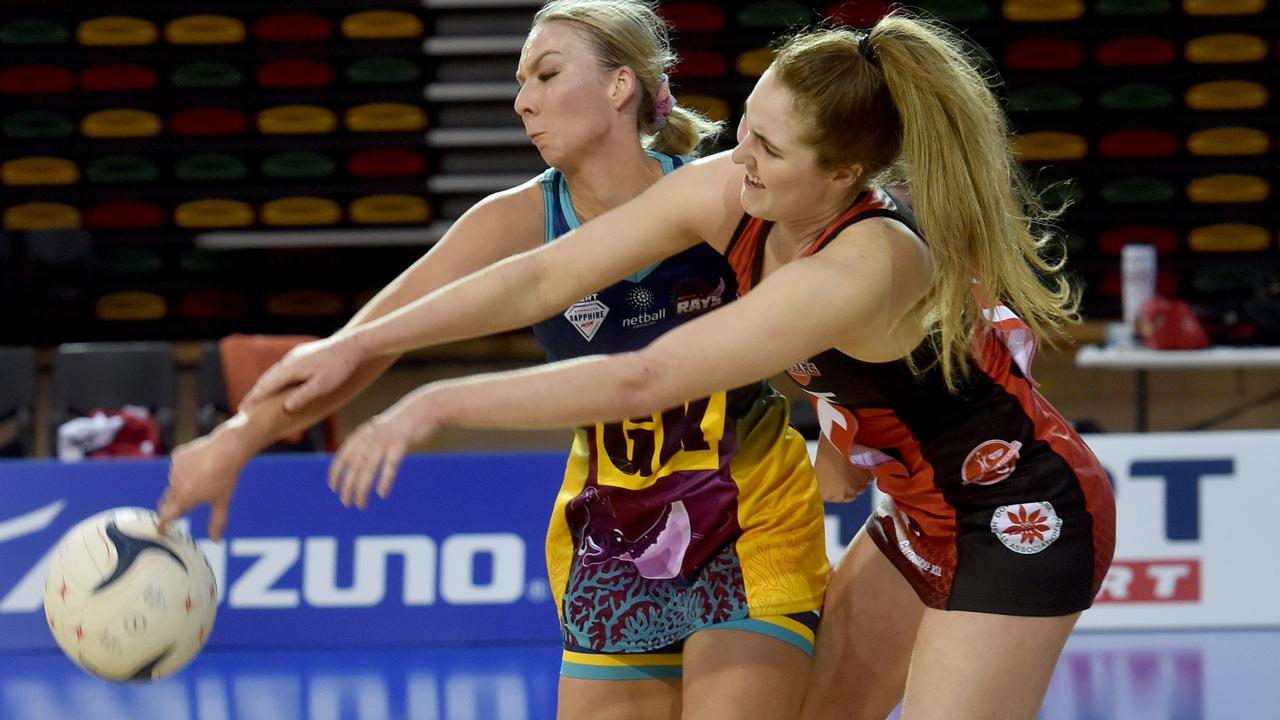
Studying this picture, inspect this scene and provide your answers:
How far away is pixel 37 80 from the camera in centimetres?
973

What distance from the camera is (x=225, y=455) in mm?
1849

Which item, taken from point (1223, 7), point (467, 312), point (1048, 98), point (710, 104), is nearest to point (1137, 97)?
point (1048, 98)

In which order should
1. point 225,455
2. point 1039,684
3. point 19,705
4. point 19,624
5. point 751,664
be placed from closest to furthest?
point 225,455 → point 1039,684 → point 751,664 → point 19,705 → point 19,624

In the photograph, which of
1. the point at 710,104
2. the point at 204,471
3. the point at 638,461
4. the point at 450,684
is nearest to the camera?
the point at 204,471

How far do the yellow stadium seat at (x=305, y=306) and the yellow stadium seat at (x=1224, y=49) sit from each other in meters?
6.09

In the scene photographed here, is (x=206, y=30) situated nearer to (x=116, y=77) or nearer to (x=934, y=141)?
(x=116, y=77)

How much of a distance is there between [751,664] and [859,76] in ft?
2.97

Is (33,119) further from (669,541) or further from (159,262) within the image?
(669,541)

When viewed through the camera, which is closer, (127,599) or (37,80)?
(127,599)

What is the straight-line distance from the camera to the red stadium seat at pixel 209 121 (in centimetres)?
972

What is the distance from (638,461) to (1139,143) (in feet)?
27.1

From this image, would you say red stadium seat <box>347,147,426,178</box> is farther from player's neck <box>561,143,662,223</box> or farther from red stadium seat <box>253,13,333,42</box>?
player's neck <box>561,143,662,223</box>

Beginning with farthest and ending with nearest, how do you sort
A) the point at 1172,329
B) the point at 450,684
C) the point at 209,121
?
the point at 209,121
the point at 1172,329
the point at 450,684

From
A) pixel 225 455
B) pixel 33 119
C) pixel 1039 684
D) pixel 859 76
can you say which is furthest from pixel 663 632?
pixel 33 119
